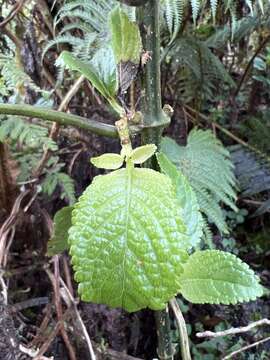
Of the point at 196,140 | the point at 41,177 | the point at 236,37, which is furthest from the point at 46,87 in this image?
the point at 236,37

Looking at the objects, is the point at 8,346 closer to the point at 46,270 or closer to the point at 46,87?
the point at 46,270

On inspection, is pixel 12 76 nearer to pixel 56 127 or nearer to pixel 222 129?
pixel 56 127

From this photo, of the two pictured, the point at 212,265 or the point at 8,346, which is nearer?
the point at 212,265

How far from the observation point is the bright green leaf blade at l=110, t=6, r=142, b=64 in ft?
1.49

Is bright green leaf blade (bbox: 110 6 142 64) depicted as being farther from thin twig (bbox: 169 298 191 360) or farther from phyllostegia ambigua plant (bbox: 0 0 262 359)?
thin twig (bbox: 169 298 191 360)

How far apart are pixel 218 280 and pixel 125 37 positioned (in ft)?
0.95

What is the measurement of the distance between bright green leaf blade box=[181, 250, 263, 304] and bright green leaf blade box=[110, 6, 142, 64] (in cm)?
25

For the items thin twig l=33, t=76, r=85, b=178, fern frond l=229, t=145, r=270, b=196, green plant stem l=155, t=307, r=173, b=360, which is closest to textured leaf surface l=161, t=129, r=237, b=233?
fern frond l=229, t=145, r=270, b=196

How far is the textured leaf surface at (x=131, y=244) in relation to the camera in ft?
1.48

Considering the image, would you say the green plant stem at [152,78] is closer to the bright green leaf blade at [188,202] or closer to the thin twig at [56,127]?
the bright green leaf blade at [188,202]

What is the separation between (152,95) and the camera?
0.49 metres

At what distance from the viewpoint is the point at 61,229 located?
0.70 meters

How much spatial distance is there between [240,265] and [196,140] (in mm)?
651

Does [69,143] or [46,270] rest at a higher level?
[69,143]
